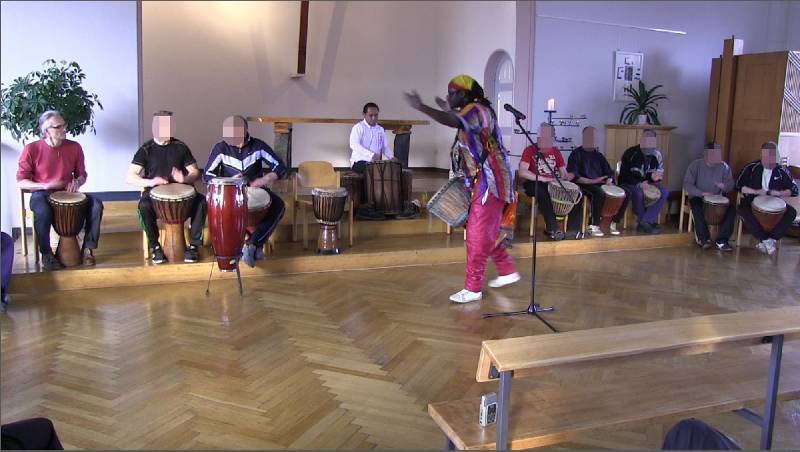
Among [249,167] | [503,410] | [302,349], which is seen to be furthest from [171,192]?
[503,410]

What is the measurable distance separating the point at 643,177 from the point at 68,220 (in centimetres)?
546

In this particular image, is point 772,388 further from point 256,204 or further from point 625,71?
point 625,71

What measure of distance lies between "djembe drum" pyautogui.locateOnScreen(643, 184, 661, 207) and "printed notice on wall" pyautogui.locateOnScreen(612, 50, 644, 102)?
65.0 inches

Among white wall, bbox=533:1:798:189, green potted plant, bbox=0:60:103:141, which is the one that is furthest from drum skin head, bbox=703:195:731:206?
green potted plant, bbox=0:60:103:141

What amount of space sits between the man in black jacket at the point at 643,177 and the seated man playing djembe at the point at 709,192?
1.03 ft

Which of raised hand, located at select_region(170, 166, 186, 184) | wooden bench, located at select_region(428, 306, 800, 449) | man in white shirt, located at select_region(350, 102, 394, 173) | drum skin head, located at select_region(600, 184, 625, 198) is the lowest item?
wooden bench, located at select_region(428, 306, 800, 449)

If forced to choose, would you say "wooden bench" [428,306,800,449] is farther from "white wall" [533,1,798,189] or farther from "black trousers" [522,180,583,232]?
"white wall" [533,1,798,189]

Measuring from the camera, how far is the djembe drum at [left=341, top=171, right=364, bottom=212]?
6504mm

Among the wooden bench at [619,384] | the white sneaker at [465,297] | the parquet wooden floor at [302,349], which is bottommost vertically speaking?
the parquet wooden floor at [302,349]

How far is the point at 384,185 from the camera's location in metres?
→ 6.49

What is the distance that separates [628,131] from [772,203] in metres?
1.88

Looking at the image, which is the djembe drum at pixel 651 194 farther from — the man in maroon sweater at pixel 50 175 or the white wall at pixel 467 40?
the man in maroon sweater at pixel 50 175

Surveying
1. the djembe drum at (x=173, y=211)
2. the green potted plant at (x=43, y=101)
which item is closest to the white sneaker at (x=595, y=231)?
the djembe drum at (x=173, y=211)

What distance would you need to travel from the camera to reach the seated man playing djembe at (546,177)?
6.32m
